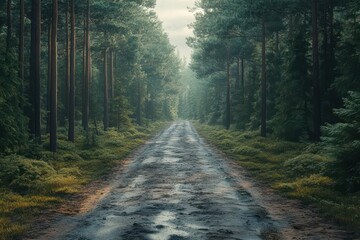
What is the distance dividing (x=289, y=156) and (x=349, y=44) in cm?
666

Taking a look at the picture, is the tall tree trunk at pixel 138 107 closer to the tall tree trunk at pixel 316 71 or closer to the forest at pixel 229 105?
the forest at pixel 229 105

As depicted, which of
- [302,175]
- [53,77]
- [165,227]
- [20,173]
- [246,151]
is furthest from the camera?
[246,151]

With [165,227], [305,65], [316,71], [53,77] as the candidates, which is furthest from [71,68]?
[165,227]

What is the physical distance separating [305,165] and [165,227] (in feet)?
31.9

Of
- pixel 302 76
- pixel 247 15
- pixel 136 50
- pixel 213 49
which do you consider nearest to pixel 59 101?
pixel 136 50

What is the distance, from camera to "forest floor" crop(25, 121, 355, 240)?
8.09m

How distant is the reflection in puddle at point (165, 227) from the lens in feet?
25.6

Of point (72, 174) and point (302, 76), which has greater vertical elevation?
point (302, 76)

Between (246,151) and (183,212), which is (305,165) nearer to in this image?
(246,151)

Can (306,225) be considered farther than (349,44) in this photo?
No

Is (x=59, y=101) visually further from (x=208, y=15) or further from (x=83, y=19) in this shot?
(x=208, y=15)

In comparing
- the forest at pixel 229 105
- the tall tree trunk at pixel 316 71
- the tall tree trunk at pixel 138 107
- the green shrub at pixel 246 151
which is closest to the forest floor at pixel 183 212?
the forest at pixel 229 105

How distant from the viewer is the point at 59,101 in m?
41.6

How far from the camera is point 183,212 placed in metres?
9.70
